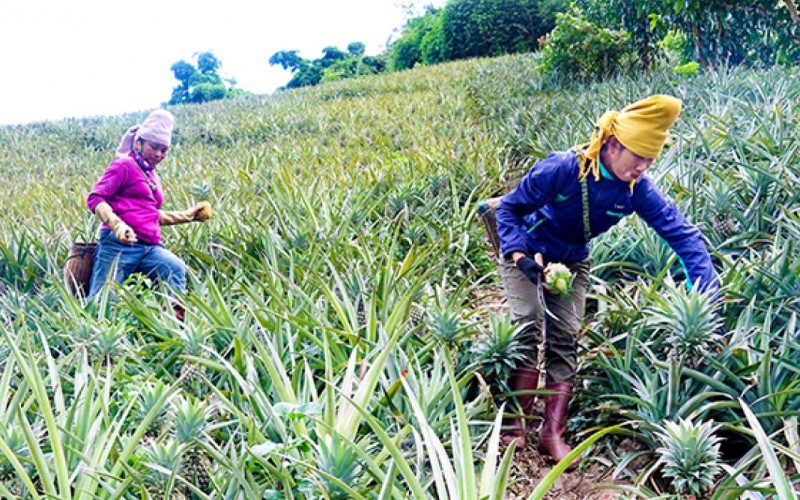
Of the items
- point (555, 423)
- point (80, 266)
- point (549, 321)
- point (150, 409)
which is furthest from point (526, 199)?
point (80, 266)

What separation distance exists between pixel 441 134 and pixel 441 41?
1508 centimetres

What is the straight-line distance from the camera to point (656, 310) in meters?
2.50

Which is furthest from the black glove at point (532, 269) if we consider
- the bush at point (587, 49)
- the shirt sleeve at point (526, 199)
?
the bush at point (587, 49)

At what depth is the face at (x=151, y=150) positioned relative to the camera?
151 inches

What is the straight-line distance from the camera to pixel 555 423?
98.6 inches

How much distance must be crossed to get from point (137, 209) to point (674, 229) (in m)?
Answer: 2.88

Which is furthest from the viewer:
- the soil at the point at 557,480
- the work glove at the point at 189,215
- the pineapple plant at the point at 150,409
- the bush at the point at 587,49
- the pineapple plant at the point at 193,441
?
the bush at the point at 587,49

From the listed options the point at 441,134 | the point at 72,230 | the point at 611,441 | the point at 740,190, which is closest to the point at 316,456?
the point at 611,441

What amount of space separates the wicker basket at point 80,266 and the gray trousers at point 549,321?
250 centimetres

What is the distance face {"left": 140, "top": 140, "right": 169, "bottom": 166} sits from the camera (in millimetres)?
3830

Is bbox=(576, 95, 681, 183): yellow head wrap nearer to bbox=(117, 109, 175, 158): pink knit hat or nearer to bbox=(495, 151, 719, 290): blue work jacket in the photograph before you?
bbox=(495, 151, 719, 290): blue work jacket

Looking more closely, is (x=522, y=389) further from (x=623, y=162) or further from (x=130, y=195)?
(x=130, y=195)

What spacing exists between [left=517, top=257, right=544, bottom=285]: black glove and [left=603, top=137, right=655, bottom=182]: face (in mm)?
454

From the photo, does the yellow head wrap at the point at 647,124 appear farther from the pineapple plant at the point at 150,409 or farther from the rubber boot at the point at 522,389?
the pineapple plant at the point at 150,409
